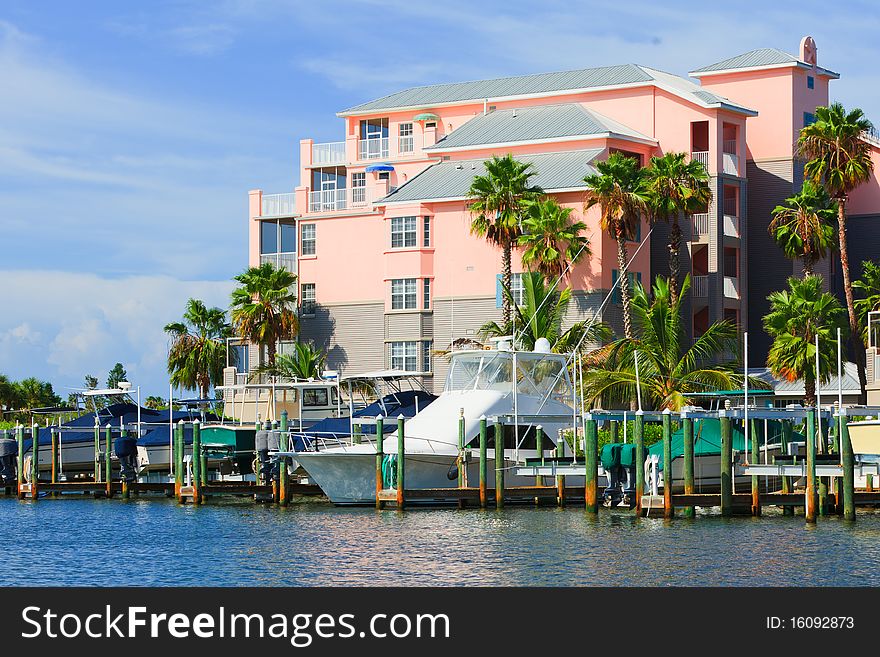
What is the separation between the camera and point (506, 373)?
51625 mm

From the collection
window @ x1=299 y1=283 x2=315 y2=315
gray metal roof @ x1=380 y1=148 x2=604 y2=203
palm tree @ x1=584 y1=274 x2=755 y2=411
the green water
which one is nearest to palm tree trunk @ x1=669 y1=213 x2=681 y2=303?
palm tree @ x1=584 y1=274 x2=755 y2=411

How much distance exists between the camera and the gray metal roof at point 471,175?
75.3m

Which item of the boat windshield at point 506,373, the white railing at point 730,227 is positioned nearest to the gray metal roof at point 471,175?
the white railing at point 730,227

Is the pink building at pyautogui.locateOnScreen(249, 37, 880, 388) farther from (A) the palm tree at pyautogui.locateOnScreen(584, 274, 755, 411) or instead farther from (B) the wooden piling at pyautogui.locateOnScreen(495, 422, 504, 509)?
(B) the wooden piling at pyautogui.locateOnScreen(495, 422, 504, 509)

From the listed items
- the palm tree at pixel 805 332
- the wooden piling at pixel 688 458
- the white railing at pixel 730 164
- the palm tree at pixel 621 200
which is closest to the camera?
the wooden piling at pixel 688 458

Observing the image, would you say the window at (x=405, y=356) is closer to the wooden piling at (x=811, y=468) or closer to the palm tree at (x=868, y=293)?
the palm tree at (x=868, y=293)

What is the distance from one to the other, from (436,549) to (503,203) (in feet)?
119

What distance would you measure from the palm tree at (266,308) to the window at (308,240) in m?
1.53

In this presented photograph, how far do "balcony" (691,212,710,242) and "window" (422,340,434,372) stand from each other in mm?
13204

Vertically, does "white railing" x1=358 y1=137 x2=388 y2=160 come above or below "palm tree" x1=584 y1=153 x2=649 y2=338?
above

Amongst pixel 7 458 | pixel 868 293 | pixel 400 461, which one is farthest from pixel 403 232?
pixel 400 461

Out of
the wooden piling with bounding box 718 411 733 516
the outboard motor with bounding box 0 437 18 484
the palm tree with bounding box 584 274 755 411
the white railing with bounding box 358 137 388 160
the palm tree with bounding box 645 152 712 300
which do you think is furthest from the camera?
the white railing with bounding box 358 137 388 160

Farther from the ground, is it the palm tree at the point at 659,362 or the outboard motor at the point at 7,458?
the palm tree at the point at 659,362

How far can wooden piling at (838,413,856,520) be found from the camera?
133 feet
